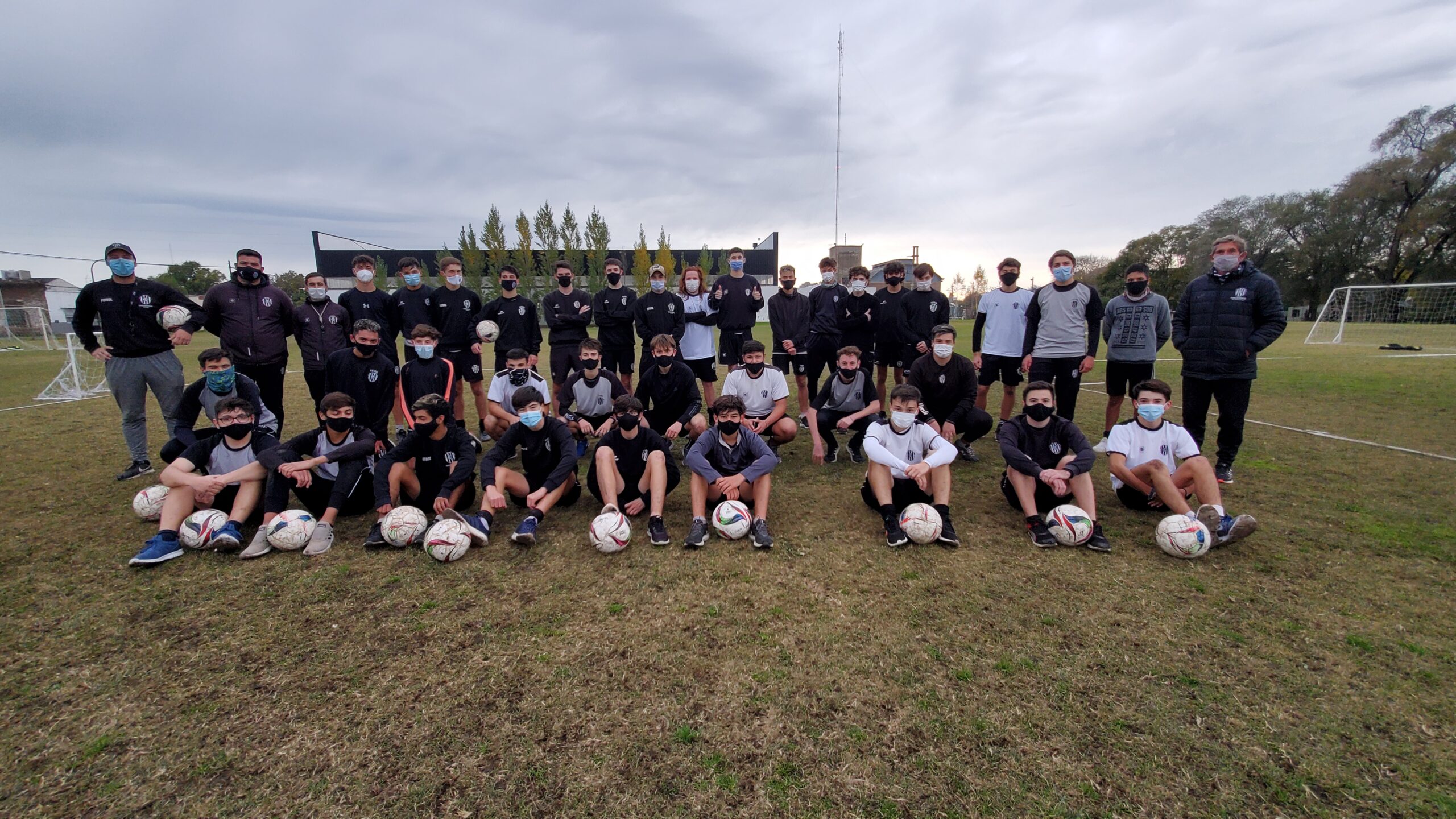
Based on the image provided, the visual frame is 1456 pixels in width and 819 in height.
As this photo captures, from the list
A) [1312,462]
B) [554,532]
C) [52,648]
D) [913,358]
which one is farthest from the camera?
[913,358]

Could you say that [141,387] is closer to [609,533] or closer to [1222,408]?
[609,533]

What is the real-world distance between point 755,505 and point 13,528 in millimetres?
6337

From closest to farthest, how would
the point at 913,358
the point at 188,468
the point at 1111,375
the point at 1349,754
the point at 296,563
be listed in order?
1. the point at 1349,754
2. the point at 296,563
3. the point at 188,468
4. the point at 1111,375
5. the point at 913,358

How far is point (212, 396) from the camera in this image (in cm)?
531

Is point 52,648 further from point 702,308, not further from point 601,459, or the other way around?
point 702,308

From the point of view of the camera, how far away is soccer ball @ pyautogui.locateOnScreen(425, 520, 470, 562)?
4258 mm

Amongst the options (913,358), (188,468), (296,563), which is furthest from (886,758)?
(913,358)

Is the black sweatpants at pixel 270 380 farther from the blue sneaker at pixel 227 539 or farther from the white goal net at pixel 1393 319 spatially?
the white goal net at pixel 1393 319

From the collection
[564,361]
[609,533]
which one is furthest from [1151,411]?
[564,361]

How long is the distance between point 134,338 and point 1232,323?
11.0 meters

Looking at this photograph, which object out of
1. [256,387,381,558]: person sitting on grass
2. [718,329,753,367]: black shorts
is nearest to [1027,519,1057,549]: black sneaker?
[718,329,753,367]: black shorts

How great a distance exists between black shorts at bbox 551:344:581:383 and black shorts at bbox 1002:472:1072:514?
17.8 ft

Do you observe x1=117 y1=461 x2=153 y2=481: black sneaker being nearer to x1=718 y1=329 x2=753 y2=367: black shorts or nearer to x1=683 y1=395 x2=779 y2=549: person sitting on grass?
x1=683 y1=395 x2=779 y2=549: person sitting on grass

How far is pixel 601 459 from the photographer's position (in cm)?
495
